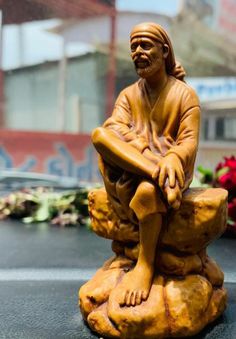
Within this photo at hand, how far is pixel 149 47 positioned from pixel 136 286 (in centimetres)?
61

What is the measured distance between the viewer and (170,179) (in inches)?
40.5

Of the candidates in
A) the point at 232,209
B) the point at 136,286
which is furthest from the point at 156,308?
the point at 232,209

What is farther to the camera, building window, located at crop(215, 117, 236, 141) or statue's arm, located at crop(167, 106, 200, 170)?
building window, located at crop(215, 117, 236, 141)

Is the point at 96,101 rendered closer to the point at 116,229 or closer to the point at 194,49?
the point at 194,49

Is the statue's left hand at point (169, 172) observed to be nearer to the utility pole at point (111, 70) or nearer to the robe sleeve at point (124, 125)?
the robe sleeve at point (124, 125)

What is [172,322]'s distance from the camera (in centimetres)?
106

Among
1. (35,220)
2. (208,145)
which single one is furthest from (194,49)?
(35,220)

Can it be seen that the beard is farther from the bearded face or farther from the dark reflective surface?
the dark reflective surface

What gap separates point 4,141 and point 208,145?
1757 millimetres

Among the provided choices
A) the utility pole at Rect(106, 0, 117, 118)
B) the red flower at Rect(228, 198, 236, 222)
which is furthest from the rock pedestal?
the utility pole at Rect(106, 0, 117, 118)

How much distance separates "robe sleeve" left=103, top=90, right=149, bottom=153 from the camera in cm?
114

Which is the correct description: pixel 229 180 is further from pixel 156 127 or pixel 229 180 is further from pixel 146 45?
pixel 146 45

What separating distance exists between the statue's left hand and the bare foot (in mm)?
237

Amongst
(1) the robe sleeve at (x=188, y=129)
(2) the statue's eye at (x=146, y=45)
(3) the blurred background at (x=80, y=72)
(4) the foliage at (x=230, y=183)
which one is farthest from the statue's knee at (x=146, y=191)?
(3) the blurred background at (x=80, y=72)
